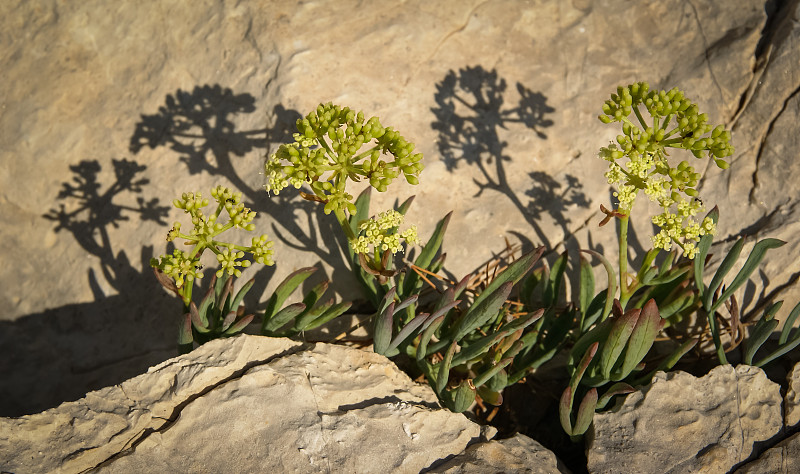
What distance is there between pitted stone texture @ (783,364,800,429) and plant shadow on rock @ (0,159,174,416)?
3.63m

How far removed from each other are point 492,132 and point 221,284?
6.78 feet

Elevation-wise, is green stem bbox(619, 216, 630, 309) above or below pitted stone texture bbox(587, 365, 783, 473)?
above

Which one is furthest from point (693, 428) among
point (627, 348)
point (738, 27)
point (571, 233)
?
point (738, 27)

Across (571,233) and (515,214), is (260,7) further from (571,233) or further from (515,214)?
(571,233)

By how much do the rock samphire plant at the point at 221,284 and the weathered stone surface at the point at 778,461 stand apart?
228 centimetres

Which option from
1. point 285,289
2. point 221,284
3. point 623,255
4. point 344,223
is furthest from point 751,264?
point 221,284

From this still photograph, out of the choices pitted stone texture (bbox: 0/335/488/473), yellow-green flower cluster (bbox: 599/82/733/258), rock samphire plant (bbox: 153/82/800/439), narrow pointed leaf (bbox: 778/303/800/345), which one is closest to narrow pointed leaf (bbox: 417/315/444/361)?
rock samphire plant (bbox: 153/82/800/439)

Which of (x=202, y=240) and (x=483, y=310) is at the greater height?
(x=202, y=240)

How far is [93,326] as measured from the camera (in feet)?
13.7

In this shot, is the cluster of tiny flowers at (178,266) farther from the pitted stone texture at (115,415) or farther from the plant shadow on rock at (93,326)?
the plant shadow on rock at (93,326)

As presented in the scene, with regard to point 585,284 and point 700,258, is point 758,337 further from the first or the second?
point 585,284

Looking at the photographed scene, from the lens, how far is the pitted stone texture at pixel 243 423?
3.04 meters

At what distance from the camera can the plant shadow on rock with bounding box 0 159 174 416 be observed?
13.5 ft

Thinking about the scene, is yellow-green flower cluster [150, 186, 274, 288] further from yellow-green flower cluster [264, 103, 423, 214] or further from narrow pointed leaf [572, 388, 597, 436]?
narrow pointed leaf [572, 388, 597, 436]
